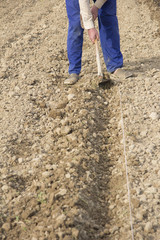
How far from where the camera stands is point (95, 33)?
4094mm

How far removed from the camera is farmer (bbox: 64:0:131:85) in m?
4.21

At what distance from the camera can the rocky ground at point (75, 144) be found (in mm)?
2771

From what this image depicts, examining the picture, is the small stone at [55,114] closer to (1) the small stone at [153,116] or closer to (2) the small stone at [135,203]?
(1) the small stone at [153,116]

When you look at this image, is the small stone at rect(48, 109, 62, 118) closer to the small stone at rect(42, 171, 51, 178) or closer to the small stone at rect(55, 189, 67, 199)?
the small stone at rect(42, 171, 51, 178)

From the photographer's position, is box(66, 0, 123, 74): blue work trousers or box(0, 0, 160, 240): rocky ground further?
box(66, 0, 123, 74): blue work trousers

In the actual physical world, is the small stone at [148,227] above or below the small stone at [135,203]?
below

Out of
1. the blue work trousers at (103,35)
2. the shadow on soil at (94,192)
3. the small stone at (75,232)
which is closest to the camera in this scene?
the small stone at (75,232)

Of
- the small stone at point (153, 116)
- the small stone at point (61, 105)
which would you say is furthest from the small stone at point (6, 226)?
the small stone at point (153, 116)

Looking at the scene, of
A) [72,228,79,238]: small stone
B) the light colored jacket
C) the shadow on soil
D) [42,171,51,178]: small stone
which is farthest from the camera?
the light colored jacket

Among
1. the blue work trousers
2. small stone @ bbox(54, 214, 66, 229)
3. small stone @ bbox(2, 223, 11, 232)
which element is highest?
the blue work trousers

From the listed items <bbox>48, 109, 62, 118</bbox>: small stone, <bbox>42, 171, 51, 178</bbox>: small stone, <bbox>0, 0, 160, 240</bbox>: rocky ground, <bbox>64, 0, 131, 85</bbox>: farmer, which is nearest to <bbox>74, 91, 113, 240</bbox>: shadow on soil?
<bbox>0, 0, 160, 240</bbox>: rocky ground

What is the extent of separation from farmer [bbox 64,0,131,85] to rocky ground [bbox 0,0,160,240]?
0.19m

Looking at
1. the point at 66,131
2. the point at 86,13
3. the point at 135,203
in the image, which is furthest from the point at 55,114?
the point at 135,203

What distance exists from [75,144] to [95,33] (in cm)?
130
